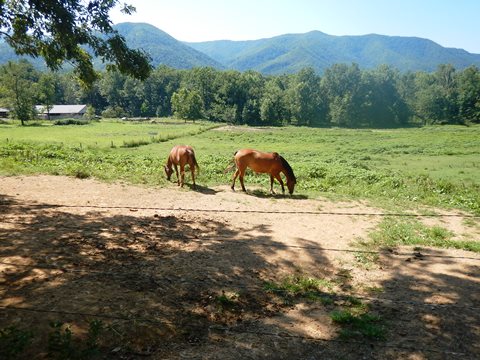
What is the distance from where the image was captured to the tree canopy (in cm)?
956

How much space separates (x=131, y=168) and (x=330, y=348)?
16094 millimetres

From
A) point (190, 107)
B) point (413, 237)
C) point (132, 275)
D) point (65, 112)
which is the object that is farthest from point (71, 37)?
point (65, 112)

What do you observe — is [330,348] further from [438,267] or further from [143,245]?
[143,245]

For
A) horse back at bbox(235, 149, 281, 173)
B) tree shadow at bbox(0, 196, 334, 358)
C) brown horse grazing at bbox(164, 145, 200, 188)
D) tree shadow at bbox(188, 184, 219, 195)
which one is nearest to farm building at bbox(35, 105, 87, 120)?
brown horse grazing at bbox(164, 145, 200, 188)

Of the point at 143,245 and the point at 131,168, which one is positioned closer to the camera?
the point at 143,245

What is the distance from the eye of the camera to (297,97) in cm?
9044

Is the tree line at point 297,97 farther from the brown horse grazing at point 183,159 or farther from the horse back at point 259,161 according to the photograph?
the horse back at point 259,161

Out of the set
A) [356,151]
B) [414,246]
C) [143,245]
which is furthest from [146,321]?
[356,151]

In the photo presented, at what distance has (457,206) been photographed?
46.3 feet

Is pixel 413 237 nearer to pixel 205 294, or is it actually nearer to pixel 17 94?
pixel 205 294

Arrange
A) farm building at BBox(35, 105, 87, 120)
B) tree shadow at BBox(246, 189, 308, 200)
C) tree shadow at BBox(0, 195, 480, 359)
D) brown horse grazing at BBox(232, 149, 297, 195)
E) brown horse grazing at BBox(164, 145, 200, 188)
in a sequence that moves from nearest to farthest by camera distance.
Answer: tree shadow at BBox(0, 195, 480, 359), tree shadow at BBox(246, 189, 308, 200), brown horse grazing at BBox(232, 149, 297, 195), brown horse grazing at BBox(164, 145, 200, 188), farm building at BBox(35, 105, 87, 120)

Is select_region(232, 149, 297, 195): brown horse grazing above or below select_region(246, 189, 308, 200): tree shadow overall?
above

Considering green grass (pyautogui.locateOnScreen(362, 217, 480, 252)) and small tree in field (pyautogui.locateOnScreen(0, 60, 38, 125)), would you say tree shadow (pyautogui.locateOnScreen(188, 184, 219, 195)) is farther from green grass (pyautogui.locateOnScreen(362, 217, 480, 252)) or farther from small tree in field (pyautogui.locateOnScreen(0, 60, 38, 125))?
small tree in field (pyautogui.locateOnScreen(0, 60, 38, 125))

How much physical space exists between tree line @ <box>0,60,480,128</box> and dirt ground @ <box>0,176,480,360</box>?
73.9 meters
